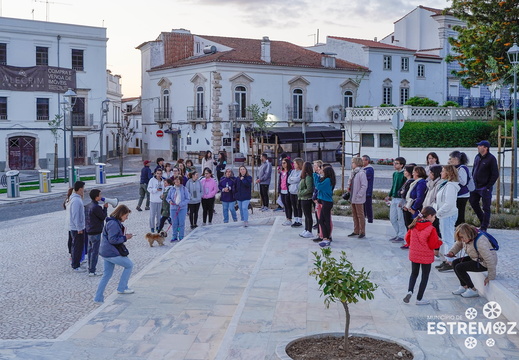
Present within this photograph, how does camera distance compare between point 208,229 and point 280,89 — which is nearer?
point 208,229

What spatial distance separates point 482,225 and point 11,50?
39302mm

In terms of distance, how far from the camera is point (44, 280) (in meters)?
11.5

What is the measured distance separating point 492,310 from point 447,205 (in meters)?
2.41

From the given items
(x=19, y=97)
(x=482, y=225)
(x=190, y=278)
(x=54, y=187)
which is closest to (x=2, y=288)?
(x=190, y=278)

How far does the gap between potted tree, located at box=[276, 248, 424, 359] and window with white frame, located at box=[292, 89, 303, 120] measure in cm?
4500

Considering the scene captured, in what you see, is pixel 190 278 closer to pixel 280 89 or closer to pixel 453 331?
pixel 453 331

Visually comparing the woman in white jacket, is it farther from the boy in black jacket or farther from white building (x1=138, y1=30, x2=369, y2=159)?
white building (x1=138, y1=30, x2=369, y2=159)

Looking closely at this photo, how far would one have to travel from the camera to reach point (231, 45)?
53875mm

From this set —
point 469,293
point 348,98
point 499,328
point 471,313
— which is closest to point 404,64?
point 348,98

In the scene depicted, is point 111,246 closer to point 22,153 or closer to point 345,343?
point 345,343

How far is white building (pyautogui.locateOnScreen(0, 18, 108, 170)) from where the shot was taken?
45.1 m

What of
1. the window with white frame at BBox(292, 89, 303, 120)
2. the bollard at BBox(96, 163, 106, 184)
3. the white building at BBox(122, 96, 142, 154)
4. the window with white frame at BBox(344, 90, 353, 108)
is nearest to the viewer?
the bollard at BBox(96, 163, 106, 184)

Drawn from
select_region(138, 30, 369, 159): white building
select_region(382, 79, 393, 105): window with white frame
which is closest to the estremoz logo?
select_region(138, 30, 369, 159): white building

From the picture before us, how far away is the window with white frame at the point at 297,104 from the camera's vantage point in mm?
52000
